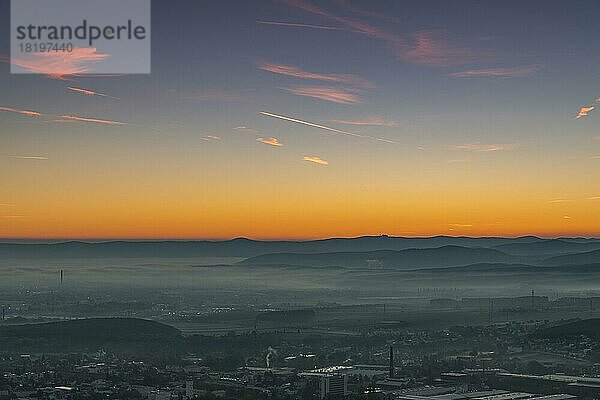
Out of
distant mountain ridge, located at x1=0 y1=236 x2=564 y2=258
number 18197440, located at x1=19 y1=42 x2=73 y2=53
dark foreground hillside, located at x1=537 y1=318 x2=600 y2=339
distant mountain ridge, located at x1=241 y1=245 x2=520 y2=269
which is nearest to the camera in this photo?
number 18197440, located at x1=19 y1=42 x2=73 y2=53

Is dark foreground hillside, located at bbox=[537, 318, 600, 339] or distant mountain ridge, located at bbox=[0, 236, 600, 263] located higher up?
distant mountain ridge, located at bbox=[0, 236, 600, 263]

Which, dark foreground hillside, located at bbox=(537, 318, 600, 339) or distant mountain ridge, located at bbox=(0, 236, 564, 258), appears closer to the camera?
dark foreground hillside, located at bbox=(537, 318, 600, 339)

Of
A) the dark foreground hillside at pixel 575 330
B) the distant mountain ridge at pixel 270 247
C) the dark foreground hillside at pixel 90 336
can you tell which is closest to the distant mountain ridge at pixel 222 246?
the distant mountain ridge at pixel 270 247

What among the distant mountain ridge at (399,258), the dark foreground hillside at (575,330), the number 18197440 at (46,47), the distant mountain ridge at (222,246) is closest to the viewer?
the number 18197440 at (46,47)

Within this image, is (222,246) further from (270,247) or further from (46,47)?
(46,47)

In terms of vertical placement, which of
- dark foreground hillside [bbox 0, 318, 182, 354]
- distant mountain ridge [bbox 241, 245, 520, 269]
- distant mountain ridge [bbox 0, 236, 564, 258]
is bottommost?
dark foreground hillside [bbox 0, 318, 182, 354]

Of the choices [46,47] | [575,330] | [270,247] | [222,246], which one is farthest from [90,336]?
[575,330]

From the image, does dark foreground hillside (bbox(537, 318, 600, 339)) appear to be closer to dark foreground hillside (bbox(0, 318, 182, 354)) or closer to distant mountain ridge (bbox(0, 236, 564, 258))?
distant mountain ridge (bbox(0, 236, 564, 258))

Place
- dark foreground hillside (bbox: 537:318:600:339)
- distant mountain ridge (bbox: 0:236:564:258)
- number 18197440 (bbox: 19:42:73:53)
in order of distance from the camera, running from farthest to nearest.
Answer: distant mountain ridge (bbox: 0:236:564:258)
dark foreground hillside (bbox: 537:318:600:339)
number 18197440 (bbox: 19:42:73:53)

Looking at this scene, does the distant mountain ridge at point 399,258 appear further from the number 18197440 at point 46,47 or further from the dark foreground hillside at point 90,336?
the number 18197440 at point 46,47

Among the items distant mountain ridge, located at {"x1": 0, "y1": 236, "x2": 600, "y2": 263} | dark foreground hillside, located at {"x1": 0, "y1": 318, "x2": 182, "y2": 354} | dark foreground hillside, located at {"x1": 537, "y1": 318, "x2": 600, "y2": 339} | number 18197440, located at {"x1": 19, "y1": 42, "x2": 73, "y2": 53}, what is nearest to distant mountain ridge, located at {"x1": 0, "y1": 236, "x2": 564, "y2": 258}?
distant mountain ridge, located at {"x1": 0, "y1": 236, "x2": 600, "y2": 263}

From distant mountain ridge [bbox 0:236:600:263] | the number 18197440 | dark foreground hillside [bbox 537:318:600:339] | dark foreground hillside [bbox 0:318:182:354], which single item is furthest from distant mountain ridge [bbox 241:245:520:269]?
the number 18197440
